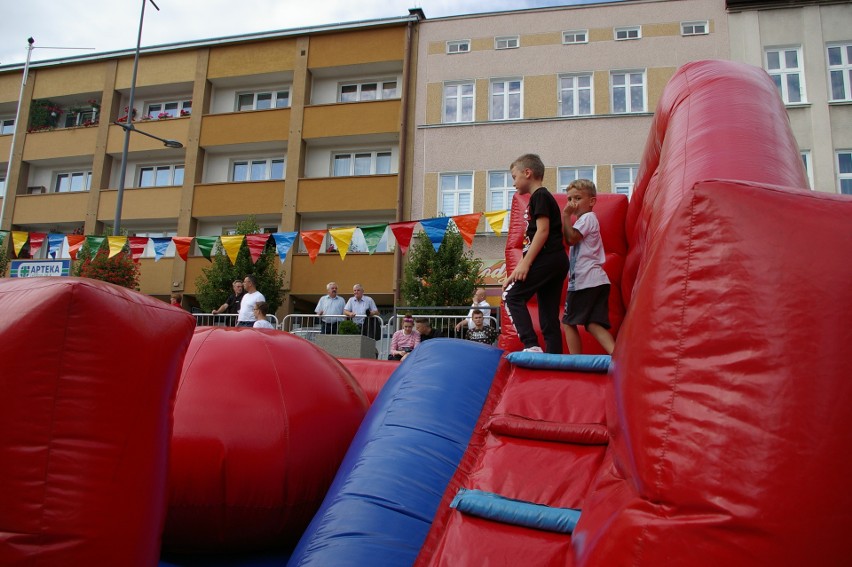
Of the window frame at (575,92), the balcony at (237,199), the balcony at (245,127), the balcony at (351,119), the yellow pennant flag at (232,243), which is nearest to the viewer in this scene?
the yellow pennant flag at (232,243)

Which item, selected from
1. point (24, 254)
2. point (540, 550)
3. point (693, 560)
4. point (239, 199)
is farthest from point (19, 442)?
point (24, 254)

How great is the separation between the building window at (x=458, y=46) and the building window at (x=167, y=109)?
895cm

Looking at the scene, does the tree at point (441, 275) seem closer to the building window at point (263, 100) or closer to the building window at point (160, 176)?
the building window at point (263, 100)

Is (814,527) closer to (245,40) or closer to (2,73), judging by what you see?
(245,40)

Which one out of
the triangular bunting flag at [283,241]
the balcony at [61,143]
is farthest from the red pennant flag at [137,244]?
the balcony at [61,143]

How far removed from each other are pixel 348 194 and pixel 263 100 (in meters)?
5.11

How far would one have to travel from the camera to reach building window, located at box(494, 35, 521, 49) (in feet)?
63.4

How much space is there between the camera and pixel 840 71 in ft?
57.3

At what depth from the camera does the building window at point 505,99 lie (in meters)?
19.0

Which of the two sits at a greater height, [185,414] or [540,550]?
[185,414]

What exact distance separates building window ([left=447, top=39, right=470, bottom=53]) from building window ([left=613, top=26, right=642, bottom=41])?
13.7ft

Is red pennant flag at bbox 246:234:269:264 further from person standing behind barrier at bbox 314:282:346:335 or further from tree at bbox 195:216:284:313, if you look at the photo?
tree at bbox 195:216:284:313

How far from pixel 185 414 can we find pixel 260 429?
0.37 metres

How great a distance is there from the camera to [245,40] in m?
21.4
